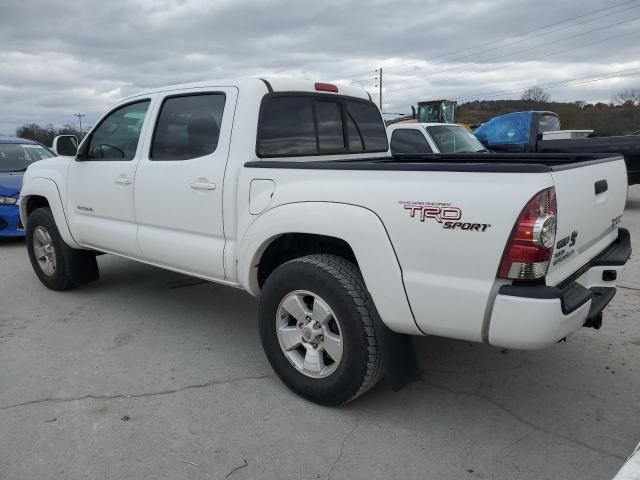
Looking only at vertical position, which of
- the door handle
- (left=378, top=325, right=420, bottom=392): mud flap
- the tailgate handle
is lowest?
(left=378, top=325, right=420, bottom=392): mud flap

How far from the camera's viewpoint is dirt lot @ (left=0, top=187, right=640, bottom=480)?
8.49 ft

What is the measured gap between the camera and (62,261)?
514 centimetres

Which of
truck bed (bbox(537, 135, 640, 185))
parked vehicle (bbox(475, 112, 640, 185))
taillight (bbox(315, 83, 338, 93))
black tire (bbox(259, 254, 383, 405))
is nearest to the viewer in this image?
black tire (bbox(259, 254, 383, 405))

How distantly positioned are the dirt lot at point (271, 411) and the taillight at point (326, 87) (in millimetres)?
1996

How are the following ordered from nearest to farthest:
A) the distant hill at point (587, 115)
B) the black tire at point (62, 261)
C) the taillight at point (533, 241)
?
the taillight at point (533, 241)
the black tire at point (62, 261)
the distant hill at point (587, 115)

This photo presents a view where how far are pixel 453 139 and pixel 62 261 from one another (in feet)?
23.2

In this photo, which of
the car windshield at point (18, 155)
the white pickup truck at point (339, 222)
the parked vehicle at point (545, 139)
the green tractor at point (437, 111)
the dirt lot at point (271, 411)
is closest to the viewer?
the white pickup truck at point (339, 222)

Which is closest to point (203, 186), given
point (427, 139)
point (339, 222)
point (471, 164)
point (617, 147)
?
point (339, 222)

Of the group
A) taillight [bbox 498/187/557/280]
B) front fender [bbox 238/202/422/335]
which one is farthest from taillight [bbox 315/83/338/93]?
taillight [bbox 498/187/557/280]

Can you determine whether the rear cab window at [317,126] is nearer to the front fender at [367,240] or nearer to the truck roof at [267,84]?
the truck roof at [267,84]

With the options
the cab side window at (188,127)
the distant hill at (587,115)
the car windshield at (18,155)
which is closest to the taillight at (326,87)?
the cab side window at (188,127)

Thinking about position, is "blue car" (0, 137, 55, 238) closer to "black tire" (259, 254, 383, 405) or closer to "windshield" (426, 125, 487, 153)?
"black tire" (259, 254, 383, 405)

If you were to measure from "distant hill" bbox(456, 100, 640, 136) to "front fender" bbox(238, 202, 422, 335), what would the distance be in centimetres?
3048

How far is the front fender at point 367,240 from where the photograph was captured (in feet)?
8.59
